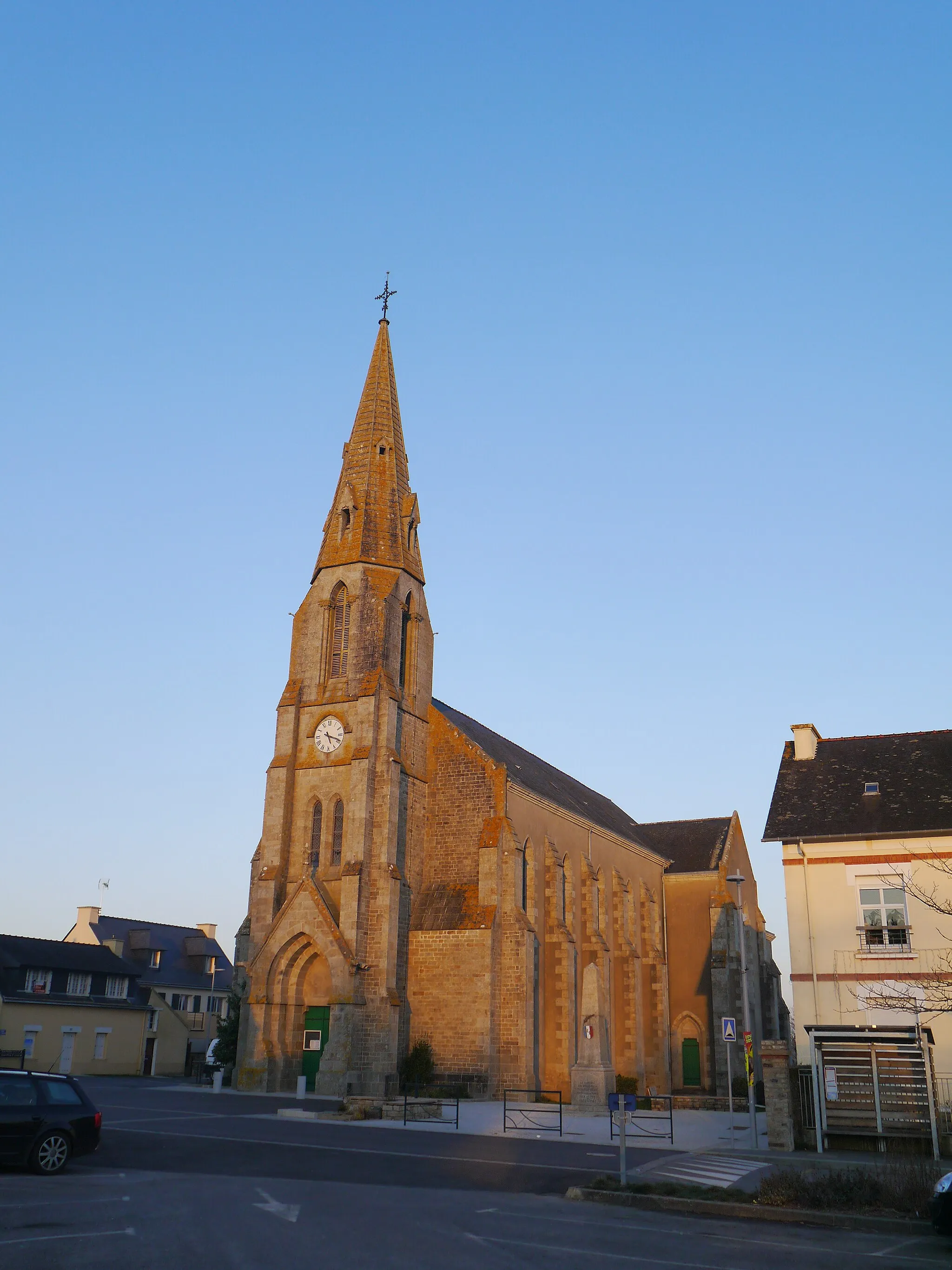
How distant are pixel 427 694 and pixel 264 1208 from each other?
89.8 ft

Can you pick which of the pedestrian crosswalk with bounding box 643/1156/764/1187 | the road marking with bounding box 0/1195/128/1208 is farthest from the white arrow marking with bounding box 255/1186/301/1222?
A: the pedestrian crosswalk with bounding box 643/1156/764/1187

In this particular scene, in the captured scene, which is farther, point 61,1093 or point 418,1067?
point 418,1067

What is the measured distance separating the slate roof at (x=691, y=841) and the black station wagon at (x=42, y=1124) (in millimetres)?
40295

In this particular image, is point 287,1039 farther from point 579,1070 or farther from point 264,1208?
point 264,1208

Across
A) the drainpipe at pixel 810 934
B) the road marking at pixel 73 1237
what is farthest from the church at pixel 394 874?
the road marking at pixel 73 1237

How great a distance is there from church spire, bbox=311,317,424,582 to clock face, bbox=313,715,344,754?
5999 millimetres

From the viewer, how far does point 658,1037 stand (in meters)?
45.8

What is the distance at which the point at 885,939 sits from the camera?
24.8 metres

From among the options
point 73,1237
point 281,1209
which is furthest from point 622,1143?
point 73,1237

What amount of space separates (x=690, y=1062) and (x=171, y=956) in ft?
96.2

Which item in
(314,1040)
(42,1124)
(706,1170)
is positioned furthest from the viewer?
(314,1040)

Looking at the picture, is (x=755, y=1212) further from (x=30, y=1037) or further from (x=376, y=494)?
(x=30, y=1037)

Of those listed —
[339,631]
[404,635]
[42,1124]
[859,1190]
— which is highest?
[404,635]

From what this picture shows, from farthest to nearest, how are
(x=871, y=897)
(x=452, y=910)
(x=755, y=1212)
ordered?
(x=452, y=910)
(x=871, y=897)
(x=755, y=1212)
